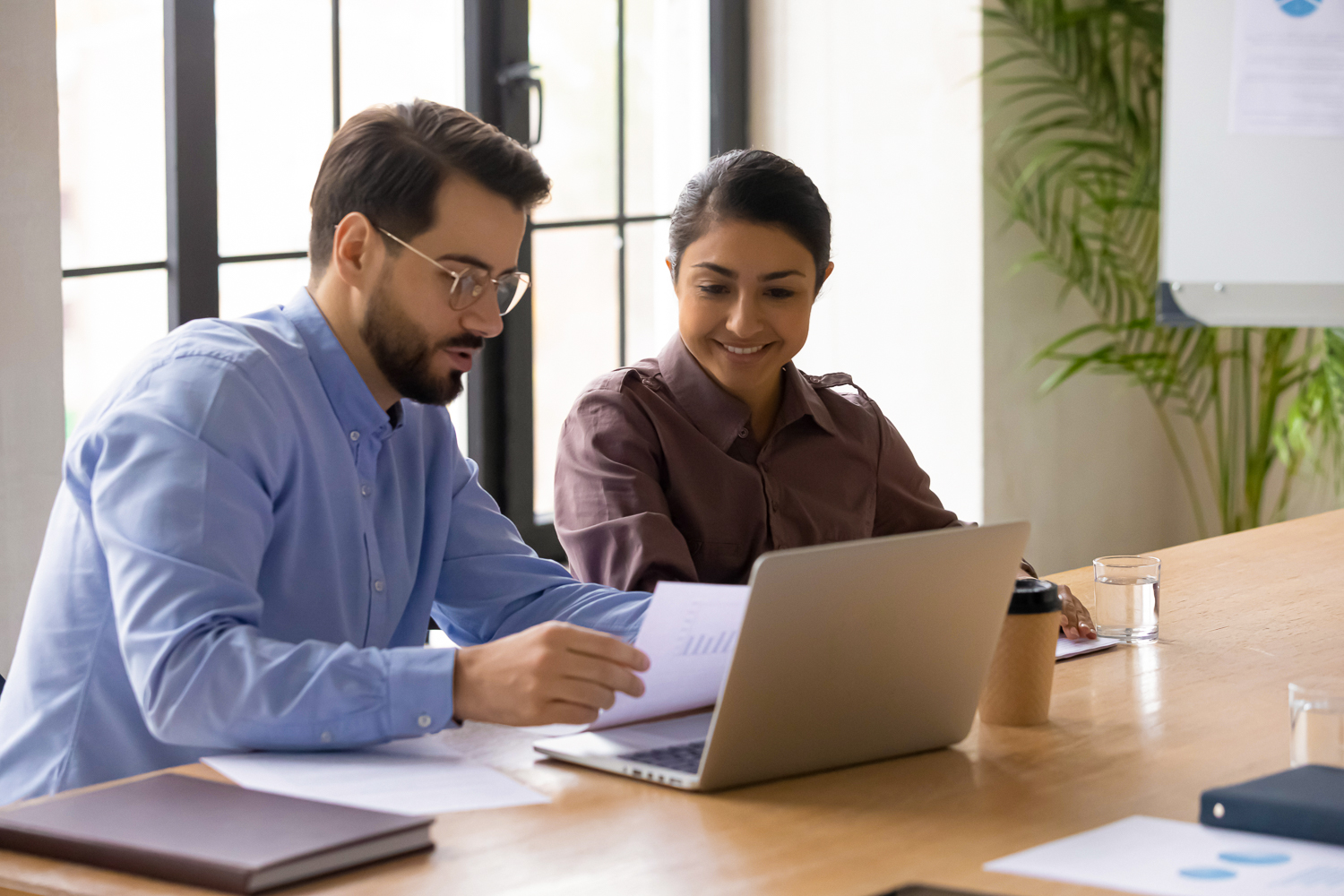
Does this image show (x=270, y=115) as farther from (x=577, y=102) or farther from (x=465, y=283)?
(x=465, y=283)

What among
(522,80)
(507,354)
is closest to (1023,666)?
(507,354)

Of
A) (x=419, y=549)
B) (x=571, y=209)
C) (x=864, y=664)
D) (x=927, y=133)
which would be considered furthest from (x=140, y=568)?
(x=927, y=133)

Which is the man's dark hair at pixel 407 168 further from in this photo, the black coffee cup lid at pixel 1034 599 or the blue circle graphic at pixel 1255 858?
the blue circle graphic at pixel 1255 858

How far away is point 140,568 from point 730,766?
0.50 m

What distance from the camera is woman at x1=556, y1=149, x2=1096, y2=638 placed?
6.23ft

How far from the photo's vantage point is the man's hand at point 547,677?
47.5 inches

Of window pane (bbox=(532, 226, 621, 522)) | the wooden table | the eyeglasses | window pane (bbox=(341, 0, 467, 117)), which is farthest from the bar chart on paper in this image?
window pane (bbox=(532, 226, 621, 522))

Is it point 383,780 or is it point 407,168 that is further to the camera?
point 407,168

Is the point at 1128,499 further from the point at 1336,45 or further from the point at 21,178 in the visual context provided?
the point at 21,178

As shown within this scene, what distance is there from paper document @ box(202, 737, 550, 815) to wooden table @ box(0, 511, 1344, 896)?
2 centimetres

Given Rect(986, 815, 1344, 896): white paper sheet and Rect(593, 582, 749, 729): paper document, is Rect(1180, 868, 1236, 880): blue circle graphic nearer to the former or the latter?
Rect(986, 815, 1344, 896): white paper sheet

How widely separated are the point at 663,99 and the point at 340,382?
7.73 ft

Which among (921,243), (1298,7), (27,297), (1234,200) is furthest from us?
(921,243)

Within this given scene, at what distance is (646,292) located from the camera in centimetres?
365
